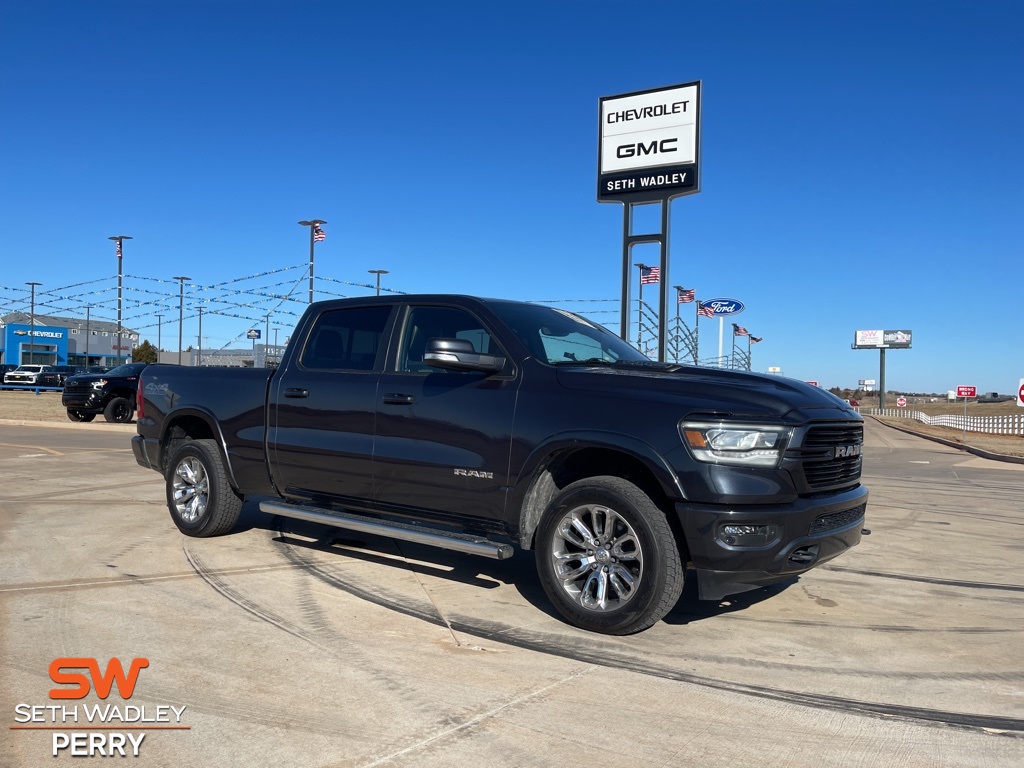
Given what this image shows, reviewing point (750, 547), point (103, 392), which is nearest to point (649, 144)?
point (750, 547)

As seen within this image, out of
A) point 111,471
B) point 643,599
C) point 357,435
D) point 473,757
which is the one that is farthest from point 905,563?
point 111,471

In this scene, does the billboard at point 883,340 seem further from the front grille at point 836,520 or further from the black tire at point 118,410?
the front grille at point 836,520

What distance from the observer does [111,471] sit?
1170 cm

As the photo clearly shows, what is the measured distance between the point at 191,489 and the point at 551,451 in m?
3.85

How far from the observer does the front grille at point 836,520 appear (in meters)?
4.47

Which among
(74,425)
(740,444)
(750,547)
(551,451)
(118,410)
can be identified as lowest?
(74,425)

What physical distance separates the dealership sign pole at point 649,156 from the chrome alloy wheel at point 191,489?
29.3 ft

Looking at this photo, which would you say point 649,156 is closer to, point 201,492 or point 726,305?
point 201,492

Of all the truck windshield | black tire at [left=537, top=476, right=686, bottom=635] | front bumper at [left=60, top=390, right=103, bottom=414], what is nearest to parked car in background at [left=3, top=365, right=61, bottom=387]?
front bumper at [left=60, top=390, right=103, bottom=414]

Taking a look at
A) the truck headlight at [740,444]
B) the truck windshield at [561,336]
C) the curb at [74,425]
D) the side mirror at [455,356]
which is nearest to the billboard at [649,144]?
the truck windshield at [561,336]

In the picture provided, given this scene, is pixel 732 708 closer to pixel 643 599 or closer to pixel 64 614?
pixel 643 599

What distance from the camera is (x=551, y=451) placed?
15.6 ft

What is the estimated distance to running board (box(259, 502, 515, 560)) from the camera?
4836 millimetres

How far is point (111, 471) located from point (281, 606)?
7.94 m
